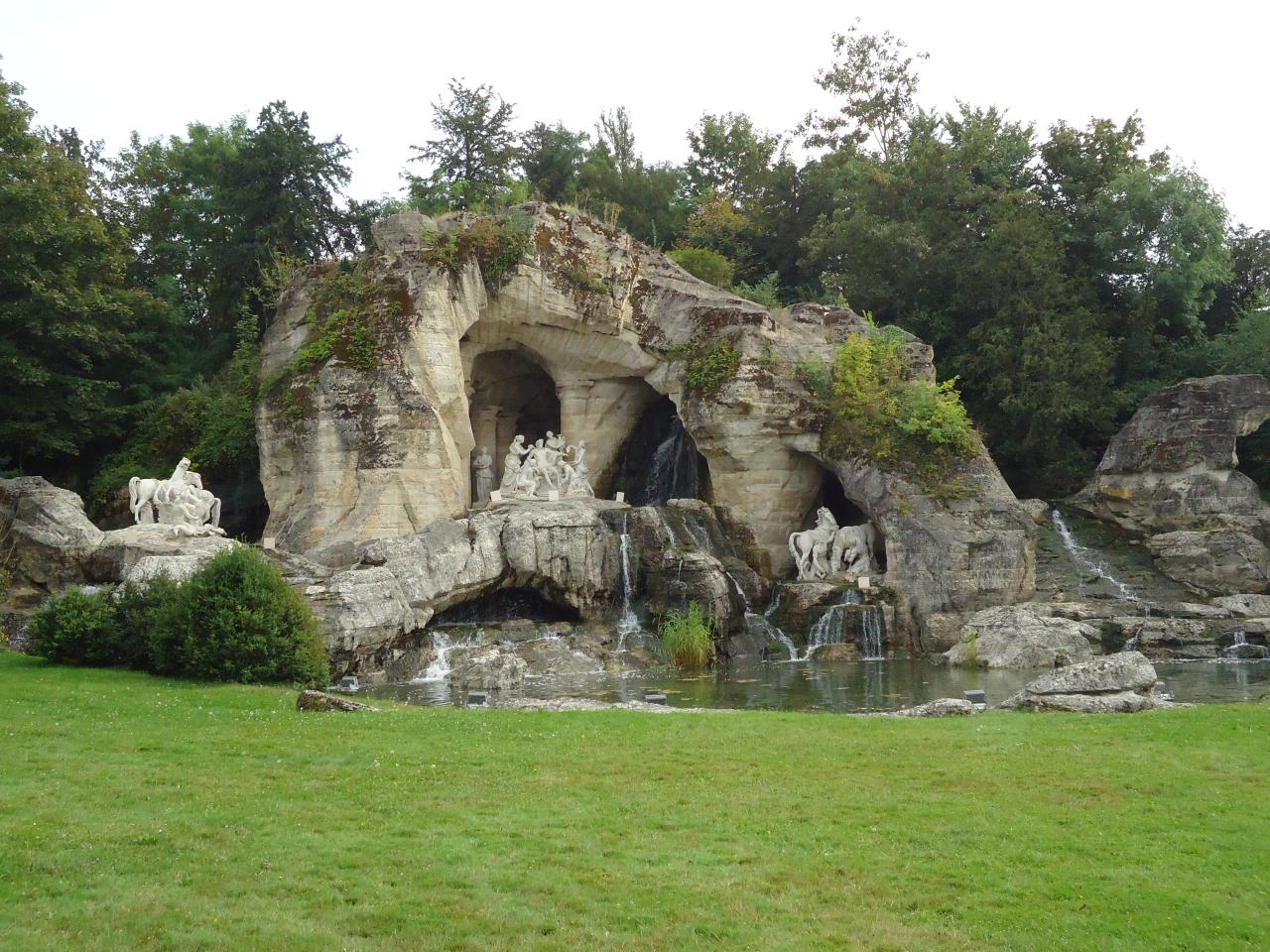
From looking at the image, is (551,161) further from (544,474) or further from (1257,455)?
(1257,455)

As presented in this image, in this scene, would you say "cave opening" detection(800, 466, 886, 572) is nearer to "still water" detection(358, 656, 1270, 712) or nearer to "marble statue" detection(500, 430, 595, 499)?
"marble statue" detection(500, 430, 595, 499)

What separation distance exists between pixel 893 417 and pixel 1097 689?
41.9ft

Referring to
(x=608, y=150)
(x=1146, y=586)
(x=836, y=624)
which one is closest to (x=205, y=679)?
(x=836, y=624)

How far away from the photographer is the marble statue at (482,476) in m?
31.4

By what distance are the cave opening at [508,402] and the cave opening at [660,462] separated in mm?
2671

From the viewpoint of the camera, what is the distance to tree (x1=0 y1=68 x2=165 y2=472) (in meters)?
27.9

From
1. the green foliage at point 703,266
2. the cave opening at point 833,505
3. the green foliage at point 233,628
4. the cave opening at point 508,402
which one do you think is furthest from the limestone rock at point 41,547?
the green foliage at point 703,266

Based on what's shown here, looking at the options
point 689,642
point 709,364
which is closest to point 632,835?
point 689,642

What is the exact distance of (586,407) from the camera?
31.4 metres

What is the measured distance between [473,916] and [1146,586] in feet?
75.8

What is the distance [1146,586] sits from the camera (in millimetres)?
25859

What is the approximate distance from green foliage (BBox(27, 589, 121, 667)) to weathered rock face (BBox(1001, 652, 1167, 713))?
487 inches

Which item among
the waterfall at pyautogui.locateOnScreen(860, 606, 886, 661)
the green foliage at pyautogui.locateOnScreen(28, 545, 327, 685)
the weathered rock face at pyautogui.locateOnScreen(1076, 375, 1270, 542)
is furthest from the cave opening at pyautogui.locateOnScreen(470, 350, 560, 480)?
the green foliage at pyautogui.locateOnScreen(28, 545, 327, 685)

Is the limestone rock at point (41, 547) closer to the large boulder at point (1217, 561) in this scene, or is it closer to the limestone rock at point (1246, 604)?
the limestone rock at point (1246, 604)
